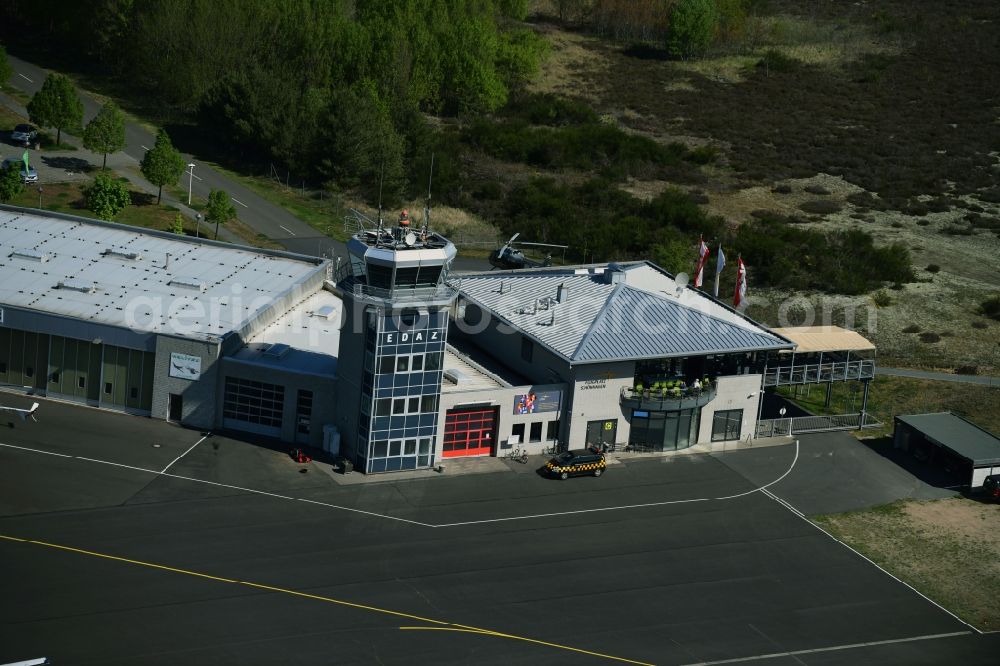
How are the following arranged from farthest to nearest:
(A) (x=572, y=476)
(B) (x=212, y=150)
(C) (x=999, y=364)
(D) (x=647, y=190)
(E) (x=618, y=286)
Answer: (D) (x=647, y=190)
(B) (x=212, y=150)
(C) (x=999, y=364)
(E) (x=618, y=286)
(A) (x=572, y=476)

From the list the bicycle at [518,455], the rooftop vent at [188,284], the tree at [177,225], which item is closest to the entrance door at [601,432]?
the bicycle at [518,455]

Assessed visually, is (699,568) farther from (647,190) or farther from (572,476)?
(647,190)

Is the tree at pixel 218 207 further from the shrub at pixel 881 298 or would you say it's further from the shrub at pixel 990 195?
the shrub at pixel 990 195

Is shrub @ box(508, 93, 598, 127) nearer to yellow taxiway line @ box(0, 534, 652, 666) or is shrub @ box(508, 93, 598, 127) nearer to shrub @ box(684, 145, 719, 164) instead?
shrub @ box(684, 145, 719, 164)

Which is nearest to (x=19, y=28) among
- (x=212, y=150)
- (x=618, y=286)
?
(x=212, y=150)

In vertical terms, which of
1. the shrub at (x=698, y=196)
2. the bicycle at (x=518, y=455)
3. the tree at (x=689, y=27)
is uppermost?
the tree at (x=689, y=27)

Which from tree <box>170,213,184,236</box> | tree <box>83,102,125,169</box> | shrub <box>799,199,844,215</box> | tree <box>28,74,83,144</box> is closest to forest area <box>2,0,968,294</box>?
shrub <box>799,199,844,215</box>

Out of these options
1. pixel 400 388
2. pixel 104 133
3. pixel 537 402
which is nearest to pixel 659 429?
pixel 537 402
